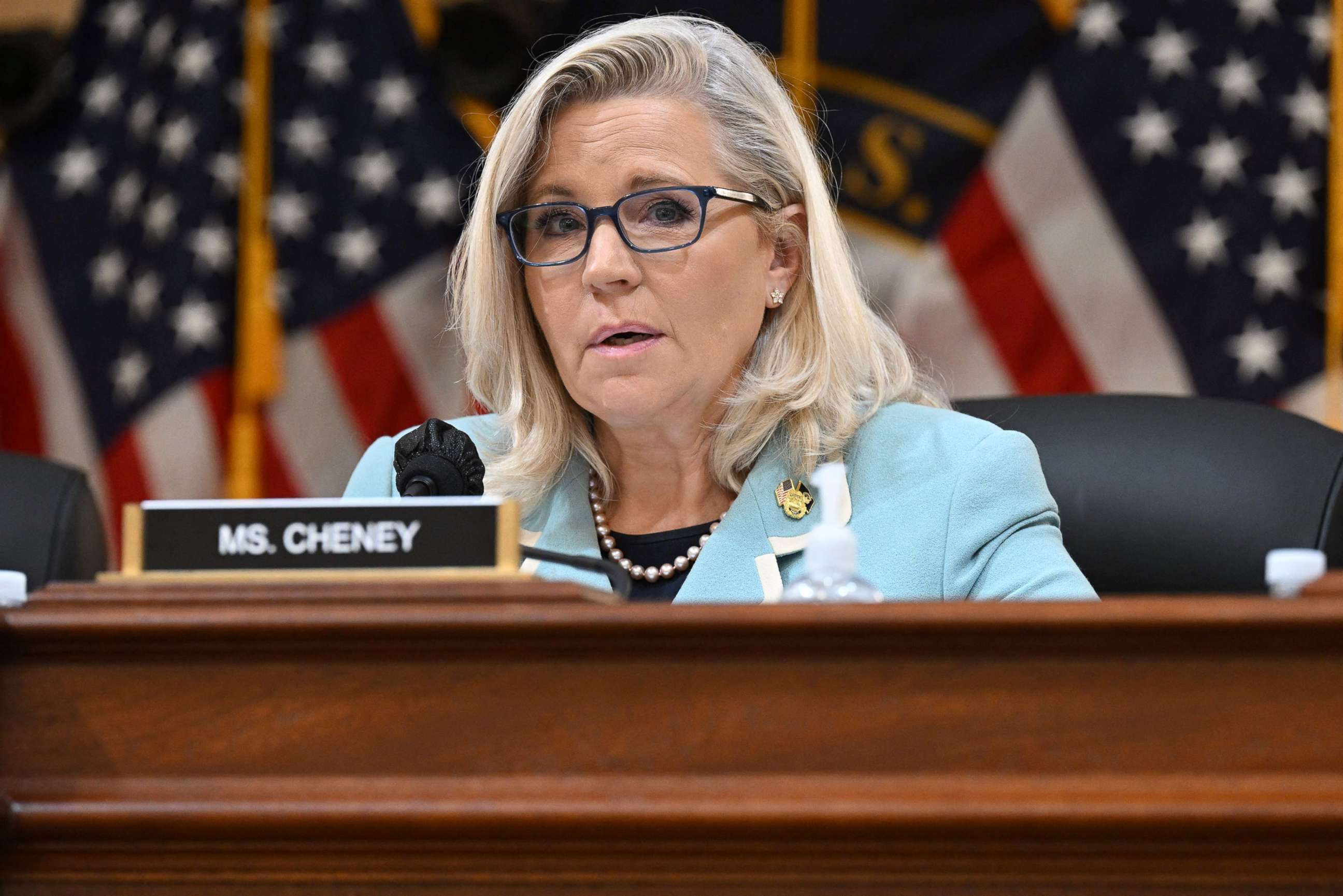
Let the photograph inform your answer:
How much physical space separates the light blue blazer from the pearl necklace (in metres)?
0.03

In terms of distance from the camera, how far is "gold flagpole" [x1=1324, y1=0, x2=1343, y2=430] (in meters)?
2.94

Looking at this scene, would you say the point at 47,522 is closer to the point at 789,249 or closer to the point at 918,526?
the point at 789,249

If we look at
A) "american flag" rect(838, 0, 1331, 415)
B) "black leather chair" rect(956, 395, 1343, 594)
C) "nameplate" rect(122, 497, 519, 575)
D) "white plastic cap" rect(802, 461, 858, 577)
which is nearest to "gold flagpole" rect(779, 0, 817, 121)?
"american flag" rect(838, 0, 1331, 415)

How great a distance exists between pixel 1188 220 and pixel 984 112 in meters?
0.48

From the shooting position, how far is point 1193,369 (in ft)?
9.94

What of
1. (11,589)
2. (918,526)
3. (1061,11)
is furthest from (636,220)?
(1061,11)

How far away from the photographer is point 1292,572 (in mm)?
833

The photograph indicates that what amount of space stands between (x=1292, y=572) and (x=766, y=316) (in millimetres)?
1176

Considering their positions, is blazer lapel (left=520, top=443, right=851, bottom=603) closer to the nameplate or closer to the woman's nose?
the woman's nose

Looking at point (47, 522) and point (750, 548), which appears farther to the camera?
point (47, 522)

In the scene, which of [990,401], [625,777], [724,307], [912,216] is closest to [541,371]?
[724,307]

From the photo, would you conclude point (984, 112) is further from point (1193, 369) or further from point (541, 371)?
point (541, 371)

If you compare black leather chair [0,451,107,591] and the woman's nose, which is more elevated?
the woman's nose

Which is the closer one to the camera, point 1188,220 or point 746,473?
point 746,473
